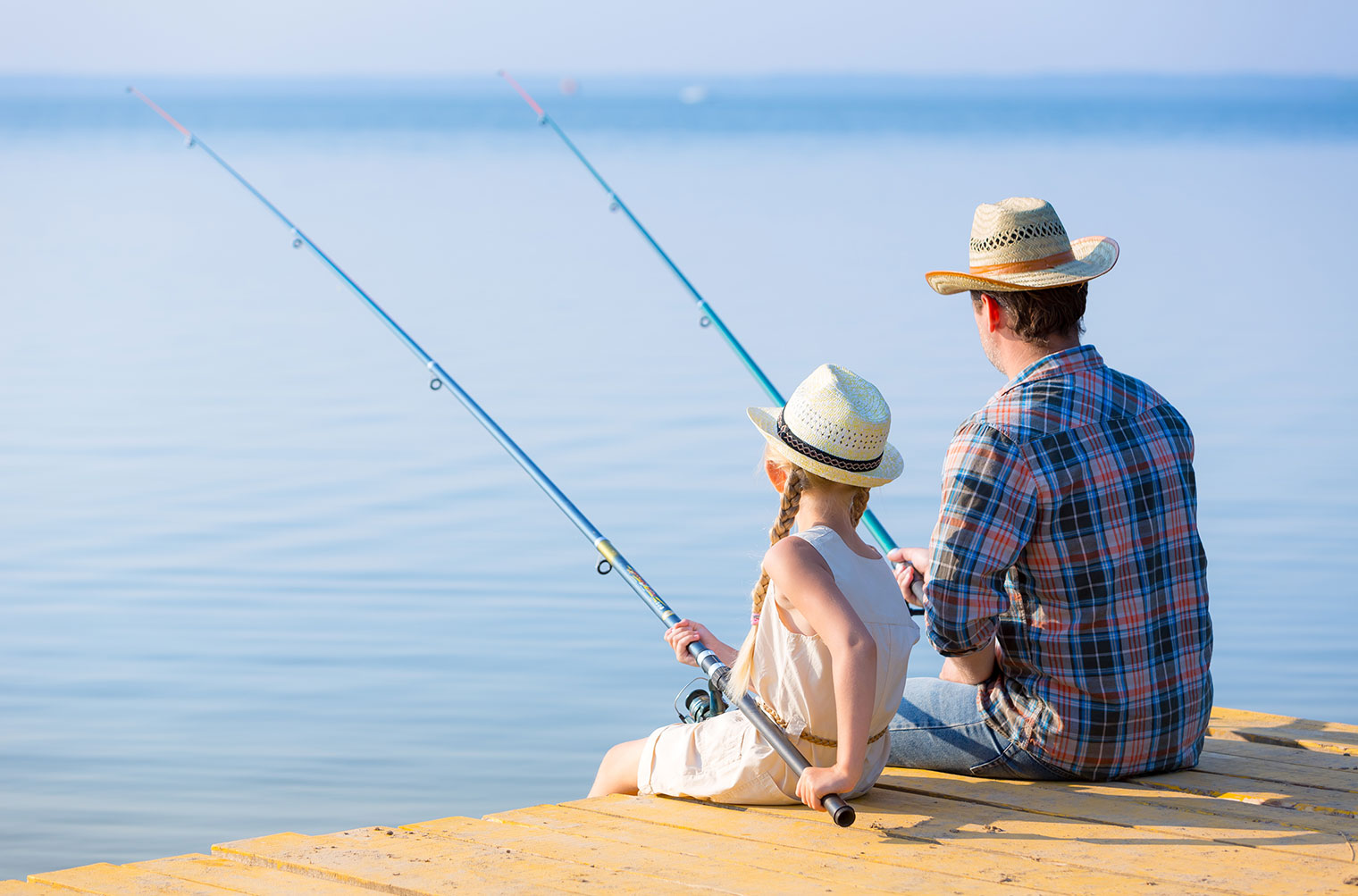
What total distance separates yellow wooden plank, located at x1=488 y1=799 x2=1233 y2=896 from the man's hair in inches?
33.8

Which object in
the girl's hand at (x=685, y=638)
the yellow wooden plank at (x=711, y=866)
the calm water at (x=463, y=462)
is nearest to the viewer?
the yellow wooden plank at (x=711, y=866)

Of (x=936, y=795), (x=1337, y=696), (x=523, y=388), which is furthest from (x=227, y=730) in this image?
(x=523, y=388)

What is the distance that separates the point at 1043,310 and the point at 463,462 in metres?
5.58

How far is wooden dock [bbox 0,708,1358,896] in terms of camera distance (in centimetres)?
242

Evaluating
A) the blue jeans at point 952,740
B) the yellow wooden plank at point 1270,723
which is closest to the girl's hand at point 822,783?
the blue jeans at point 952,740

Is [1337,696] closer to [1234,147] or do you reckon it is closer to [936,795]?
[936,795]

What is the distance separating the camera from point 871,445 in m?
2.68

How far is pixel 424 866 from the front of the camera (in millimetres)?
2531

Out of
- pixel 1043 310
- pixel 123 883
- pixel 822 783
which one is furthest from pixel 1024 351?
pixel 123 883

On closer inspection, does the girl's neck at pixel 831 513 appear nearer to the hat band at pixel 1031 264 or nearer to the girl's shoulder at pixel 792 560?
the girl's shoulder at pixel 792 560

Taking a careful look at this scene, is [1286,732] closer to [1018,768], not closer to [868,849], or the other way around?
[1018,768]

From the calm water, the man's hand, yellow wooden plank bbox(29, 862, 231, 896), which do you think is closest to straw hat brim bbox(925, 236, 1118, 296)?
the man's hand

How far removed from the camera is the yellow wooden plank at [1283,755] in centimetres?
320

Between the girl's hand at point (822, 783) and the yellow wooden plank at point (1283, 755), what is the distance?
1008mm
